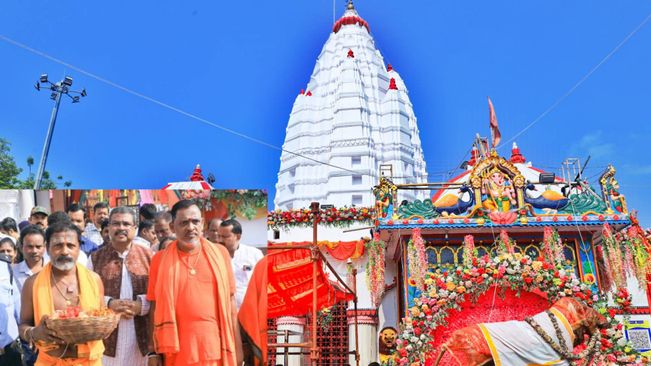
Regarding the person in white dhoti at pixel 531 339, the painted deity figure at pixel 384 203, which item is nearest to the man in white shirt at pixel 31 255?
the person in white dhoti at pixel 531 339

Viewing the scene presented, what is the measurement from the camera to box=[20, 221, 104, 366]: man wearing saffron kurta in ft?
21.1

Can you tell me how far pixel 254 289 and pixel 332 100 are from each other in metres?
25.6

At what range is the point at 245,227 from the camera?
737 centimetres

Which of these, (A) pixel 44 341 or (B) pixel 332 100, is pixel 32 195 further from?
(B) pixel 332 100

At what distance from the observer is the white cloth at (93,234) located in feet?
23.4

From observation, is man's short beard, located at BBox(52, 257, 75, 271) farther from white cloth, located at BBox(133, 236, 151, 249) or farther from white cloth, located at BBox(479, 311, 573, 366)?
white cloth, located at BBox(479, 311, 573, 366)

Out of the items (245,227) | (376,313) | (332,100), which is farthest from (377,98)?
(245,227)

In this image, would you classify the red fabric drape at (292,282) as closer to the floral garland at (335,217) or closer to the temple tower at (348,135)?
the floral garland at (335,217)

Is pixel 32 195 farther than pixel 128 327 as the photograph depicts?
Yes

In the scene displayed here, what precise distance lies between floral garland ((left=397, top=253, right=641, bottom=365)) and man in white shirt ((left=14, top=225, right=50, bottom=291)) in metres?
5.94

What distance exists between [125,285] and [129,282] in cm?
6

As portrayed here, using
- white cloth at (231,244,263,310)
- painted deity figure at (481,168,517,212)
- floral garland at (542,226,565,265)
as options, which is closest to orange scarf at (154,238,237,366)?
white cloth at (231,244,263,310)

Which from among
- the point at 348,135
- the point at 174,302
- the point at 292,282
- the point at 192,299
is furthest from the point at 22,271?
the point at 348,135

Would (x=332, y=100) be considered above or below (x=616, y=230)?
above
